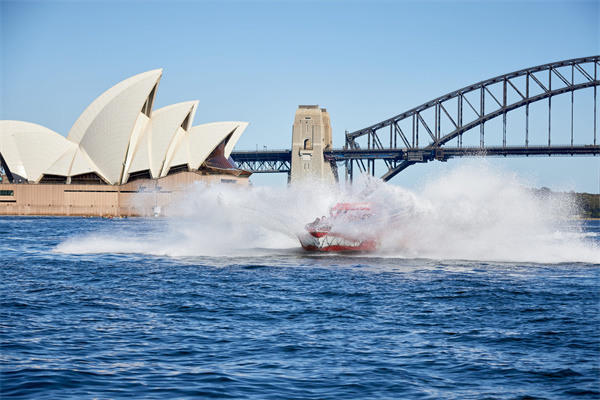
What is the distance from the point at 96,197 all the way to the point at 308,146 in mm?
46914

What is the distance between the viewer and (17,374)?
40.6ft

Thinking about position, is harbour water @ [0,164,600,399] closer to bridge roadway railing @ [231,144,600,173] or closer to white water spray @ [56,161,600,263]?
white water spray @ [56,161,600,263]

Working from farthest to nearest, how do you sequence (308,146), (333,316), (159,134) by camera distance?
(308,146), (159,134), (333,316)

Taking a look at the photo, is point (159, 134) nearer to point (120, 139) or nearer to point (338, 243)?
point (120, 139)

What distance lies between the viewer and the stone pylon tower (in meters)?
150

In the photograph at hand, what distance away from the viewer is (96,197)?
A: 128125 mm

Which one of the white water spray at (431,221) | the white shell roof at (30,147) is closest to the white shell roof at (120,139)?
the white shell roof at (30,147)

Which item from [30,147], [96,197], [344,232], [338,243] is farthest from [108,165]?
[344,232]

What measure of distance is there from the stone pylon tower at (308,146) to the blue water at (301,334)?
400ft

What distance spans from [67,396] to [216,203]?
92.1 ft

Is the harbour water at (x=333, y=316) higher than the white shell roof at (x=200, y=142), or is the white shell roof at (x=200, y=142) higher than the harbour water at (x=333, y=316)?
the white shell roof at (x=200, y=142)

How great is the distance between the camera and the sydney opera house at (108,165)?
121188mm

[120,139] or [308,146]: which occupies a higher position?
[308,146]

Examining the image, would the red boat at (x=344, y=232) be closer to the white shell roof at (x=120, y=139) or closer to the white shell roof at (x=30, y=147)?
the white shell roof at (x=120, y=139)
